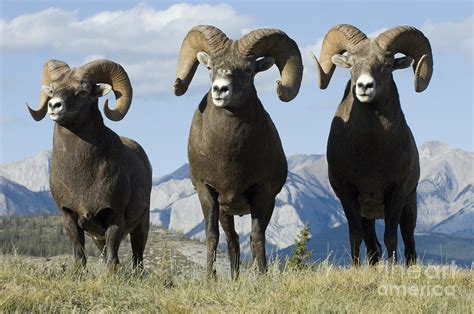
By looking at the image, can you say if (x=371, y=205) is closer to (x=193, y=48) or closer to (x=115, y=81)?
(x=193, y=48)

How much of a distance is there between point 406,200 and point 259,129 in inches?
136

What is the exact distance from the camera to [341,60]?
1429 cm

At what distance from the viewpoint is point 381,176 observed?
13.8 m

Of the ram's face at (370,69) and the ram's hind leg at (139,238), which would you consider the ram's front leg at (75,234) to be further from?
the ram's face at (370,69)

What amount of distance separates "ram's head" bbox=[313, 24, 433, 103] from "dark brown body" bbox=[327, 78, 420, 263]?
1.39 feet

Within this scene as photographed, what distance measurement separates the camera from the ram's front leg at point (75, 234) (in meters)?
13.3

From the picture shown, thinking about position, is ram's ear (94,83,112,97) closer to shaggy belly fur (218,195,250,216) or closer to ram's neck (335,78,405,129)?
shaggy belly fur (218,195,250,216)

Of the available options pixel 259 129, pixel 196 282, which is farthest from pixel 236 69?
pixel 196 282

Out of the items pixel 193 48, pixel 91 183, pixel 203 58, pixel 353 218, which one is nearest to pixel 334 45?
pixel 193 48

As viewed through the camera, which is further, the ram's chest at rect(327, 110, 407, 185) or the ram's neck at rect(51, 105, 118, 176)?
the ram's chest at rect(327, 110, 407, 185)

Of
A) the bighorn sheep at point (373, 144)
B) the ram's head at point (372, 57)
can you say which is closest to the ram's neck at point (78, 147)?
the bighorn sheep at point (373, 144)

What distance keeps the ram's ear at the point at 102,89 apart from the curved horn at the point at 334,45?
11.1ft

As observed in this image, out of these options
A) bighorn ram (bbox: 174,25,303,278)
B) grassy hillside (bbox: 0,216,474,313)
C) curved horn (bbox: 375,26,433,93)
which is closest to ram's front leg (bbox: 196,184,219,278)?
bighorn ram (bbox: 174,25,303,278)

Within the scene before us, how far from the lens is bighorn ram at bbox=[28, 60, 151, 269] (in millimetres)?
13406
